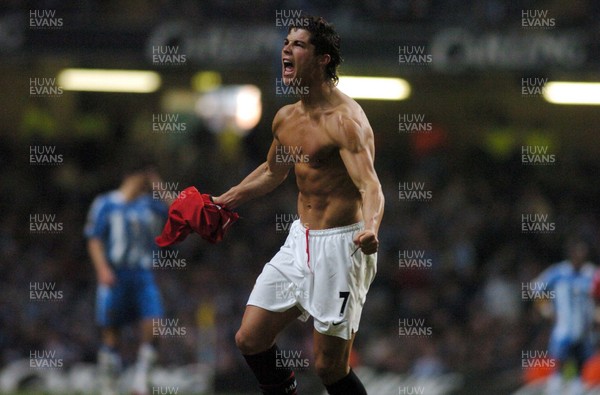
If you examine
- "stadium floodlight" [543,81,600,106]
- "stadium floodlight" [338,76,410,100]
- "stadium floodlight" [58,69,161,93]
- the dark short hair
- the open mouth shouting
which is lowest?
the open mouth shouting

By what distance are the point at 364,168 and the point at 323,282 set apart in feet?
2.56

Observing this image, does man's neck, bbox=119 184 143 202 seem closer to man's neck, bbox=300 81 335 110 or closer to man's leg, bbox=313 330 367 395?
man's neck, bbox=300 81 335 110

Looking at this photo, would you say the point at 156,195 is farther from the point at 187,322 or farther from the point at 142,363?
the point at 187,322

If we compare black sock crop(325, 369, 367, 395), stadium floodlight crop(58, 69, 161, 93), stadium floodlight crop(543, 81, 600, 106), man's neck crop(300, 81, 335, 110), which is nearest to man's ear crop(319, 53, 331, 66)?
man's neck crop(300, 81, 335, 110)

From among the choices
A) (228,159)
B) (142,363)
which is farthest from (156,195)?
(228,159)

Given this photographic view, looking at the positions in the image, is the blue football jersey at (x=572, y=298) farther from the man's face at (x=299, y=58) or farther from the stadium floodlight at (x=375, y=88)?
the man's face at (x=299, y=58)

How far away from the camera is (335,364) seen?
720 centimetres

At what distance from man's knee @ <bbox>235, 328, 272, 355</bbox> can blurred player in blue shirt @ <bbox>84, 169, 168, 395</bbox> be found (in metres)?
4.76

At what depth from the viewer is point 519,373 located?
13.9 meters

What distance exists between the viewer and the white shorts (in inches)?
281

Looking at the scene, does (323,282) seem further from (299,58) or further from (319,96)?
→ (299,58)

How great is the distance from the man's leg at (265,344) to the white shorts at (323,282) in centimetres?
6

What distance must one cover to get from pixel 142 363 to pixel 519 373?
4864 millimetres

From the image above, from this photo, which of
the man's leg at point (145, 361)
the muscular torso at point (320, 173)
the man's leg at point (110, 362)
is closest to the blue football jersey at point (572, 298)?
the man's leg at point (145, 361)
